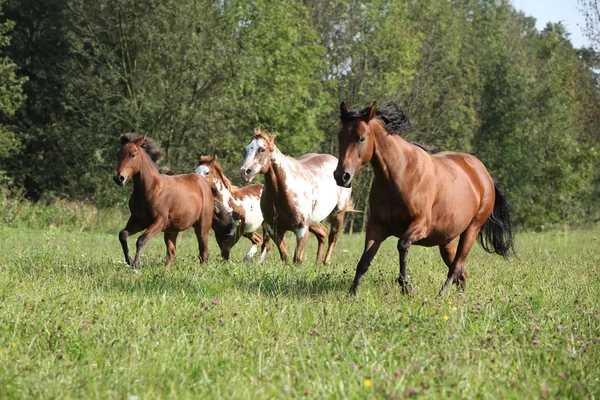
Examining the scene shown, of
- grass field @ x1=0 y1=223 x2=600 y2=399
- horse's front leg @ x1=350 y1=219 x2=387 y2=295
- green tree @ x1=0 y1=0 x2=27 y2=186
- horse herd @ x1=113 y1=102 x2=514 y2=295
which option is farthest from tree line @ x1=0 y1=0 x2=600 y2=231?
horse's front leg @ x1=350 y1=219 x2=387 y2=295

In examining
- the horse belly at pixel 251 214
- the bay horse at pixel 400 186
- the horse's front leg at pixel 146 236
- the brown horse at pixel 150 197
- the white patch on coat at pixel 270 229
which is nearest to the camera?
the bay horse at pixel 400 186

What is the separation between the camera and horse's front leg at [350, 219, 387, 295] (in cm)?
757

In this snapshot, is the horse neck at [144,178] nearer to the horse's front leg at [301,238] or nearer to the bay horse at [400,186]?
the horse's front leg at [301,238]

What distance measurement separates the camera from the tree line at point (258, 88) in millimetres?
28422

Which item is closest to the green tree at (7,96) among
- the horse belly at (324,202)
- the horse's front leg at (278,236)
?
the horse belly at (324,202)

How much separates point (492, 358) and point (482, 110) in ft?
139

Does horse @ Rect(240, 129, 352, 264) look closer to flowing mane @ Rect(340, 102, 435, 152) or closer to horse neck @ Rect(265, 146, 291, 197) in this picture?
horse neck @ Rect(265, 146, 291, 197)

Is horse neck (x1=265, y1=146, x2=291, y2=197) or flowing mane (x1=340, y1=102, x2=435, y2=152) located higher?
flowing mane (x1=340, y1=102, x2=435, y2=152)

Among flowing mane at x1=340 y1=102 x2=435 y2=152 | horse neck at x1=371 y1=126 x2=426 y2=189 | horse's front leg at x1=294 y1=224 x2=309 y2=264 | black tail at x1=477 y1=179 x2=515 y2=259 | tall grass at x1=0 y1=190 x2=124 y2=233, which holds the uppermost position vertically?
flowing mane at x1=340 y1=102 x2=435 y2=152

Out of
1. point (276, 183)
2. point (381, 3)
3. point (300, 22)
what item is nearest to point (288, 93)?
point (300, 22)

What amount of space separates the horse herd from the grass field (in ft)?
2.32

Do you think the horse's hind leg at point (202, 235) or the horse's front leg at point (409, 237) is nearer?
the horse's front leg at point (409, 237)

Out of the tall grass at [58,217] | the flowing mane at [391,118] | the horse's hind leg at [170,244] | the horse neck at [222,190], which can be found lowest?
the tall grass at [58,217]

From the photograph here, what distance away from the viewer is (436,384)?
413 cm
